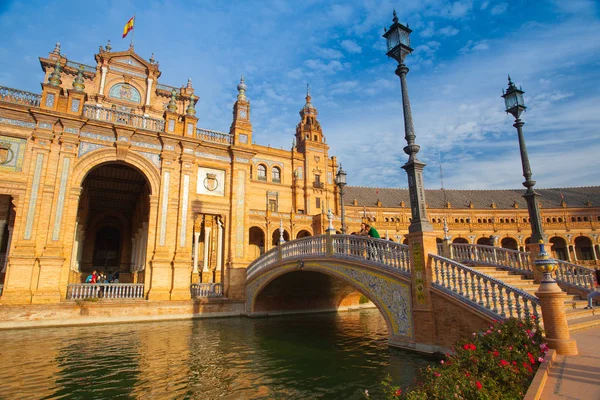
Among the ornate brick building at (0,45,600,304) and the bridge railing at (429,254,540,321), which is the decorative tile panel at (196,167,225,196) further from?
the bridge railing at (429,254,540,321)

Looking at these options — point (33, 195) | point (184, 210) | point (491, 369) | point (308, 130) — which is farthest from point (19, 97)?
point (308, 130)

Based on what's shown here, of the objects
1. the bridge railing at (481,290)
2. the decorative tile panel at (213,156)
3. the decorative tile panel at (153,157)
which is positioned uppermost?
the decorative tile panel at (213,156)

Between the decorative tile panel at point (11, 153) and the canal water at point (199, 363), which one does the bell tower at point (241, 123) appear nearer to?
the decorative tile panel at point (11, 153)

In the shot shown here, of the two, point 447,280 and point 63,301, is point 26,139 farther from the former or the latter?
point 447,280

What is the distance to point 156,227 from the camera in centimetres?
2008

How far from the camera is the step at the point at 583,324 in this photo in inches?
301

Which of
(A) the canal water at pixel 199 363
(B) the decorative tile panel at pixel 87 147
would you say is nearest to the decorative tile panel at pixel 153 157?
(B) the decorative tile panel at pixel 87 147

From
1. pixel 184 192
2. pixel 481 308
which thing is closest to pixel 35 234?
pixel 184 192

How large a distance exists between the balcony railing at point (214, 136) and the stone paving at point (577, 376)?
68.9 feet

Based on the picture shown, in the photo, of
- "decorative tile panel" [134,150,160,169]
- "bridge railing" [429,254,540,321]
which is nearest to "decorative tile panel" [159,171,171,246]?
"decorative tile panel" [134,150,160,169]

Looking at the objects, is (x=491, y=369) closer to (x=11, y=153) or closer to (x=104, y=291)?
(x=104, y=291)

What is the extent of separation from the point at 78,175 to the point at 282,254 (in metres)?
12.1

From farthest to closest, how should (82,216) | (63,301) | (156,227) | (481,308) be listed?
(82,216)
(156,227)
(63,301)
(481,308)

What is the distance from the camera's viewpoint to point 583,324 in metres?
7.82
